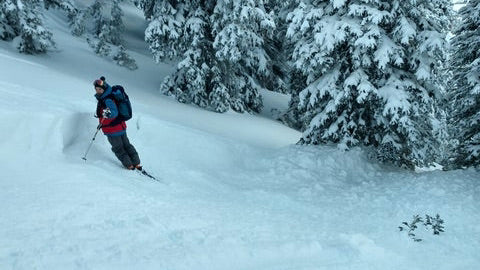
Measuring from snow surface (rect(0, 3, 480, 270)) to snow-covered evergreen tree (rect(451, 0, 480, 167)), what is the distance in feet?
8.11

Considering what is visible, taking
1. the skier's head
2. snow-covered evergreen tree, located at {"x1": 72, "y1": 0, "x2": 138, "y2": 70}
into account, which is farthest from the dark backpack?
snow-covered evergreen tree, located at {"x1": 72, "y1": 0, "x2": 138, "y2": 70}

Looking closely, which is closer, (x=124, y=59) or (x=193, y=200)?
(x=193, y=200)

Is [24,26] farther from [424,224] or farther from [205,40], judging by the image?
[424,224]

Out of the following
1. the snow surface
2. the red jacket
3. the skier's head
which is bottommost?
the snow surface

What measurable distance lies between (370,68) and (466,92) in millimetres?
3523

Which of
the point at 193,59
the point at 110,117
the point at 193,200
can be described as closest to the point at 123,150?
the point at 110,117

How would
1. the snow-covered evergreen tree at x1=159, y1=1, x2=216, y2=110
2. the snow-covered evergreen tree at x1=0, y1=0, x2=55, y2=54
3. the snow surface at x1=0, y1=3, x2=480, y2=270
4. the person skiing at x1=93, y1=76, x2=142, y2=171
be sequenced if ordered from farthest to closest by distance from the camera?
the snow-covered evergreen tree at x1=159, y1=1, x2=216, y2=110 < the snow-covered evergreen tree at x1=0, y1=0, x2=55, y2=54 < the person skiing at x1=93, y1=76, x2=142, y2=171 < the snow surface at x1=0, y1=3, x2=480, y2=270

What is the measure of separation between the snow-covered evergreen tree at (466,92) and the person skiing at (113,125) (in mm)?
9668

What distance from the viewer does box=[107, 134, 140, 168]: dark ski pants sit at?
879cm

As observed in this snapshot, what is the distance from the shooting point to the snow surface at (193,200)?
5.39 metres

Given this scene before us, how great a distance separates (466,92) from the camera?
13.4 metres

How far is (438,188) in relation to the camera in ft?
32.3

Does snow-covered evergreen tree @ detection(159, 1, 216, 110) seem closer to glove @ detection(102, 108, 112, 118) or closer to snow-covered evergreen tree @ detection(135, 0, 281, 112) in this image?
snow-covered evergreen tree @ detection(135, 0, 281, 112)

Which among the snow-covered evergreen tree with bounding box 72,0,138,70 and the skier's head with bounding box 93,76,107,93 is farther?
the snow-covered evergreen tree with bounding box 72,0,138,70
